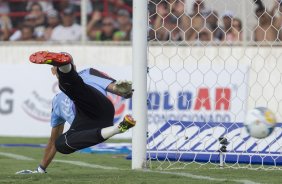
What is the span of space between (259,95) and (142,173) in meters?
7.16

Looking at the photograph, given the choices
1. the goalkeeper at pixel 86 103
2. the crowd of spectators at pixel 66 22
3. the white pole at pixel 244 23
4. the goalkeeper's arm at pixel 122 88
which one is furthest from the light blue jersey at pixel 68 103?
the crowd of spectators at pixel 66 22

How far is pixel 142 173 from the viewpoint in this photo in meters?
9.46

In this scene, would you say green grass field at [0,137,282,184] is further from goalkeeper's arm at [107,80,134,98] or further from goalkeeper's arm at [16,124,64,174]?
goalkeeper's arm at [107,80,134,98]

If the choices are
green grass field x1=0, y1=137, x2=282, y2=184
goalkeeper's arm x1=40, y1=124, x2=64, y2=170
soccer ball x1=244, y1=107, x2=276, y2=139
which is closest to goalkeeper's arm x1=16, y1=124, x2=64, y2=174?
goalkeeper's arm x1=40, y1=124, x2=64, y2=170

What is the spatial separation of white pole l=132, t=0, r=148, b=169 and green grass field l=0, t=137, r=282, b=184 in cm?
24

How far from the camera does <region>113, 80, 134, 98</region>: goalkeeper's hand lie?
31.2 ft

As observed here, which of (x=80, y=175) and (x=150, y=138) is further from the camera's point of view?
(x=150, y=138)

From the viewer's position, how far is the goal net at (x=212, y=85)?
11.3 metres

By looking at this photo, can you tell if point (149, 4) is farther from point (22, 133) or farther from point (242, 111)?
point (22, 133)

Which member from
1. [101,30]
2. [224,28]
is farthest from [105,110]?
[101,30]

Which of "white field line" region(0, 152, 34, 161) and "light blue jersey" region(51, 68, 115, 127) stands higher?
"light blue jersey" region(51, 68, 115, 127)

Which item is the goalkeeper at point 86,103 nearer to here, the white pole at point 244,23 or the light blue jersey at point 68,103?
the light blue jersey at point 68,103

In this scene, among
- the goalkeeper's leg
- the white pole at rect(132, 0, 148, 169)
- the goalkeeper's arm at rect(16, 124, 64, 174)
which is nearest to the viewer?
the goalkeeper's leg

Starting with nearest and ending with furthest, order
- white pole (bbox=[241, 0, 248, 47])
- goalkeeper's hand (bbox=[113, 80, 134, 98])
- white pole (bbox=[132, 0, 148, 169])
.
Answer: goalkeeper's hand (bbox=[113, 80, 134, 98]), white pole (bbox=[132, 0, 148, 169]), white pole (bbox=[241, 0, 248, 47])
